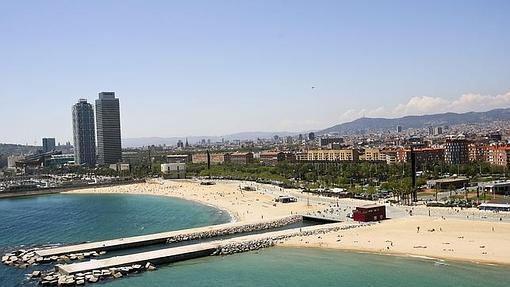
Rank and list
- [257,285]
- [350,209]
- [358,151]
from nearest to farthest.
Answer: [257,285] → [350,209] → [358,151]

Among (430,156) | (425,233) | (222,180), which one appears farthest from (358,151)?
(425,233)

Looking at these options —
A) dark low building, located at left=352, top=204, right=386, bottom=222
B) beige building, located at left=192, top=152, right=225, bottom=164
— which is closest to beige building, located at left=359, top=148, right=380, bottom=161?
beige building, located at left=192, top=152, right=225, bottom=164

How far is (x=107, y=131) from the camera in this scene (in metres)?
188

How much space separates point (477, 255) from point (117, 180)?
9686 cm

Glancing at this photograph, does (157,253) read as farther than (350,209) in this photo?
No

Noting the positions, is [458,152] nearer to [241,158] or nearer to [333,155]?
[333,155]

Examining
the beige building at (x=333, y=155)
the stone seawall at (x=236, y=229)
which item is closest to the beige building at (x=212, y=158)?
the beige building at (x=333, y=155)

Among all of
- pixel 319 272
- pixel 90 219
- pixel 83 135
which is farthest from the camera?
pixel 83 135

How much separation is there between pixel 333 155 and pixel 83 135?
94.9m

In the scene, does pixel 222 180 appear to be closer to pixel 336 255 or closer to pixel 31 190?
pixel 31 190

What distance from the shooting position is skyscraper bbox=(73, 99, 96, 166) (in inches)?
7594

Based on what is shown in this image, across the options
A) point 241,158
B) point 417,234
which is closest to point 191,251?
point 417,234

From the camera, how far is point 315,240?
41375mm

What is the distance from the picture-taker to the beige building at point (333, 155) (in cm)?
13725
